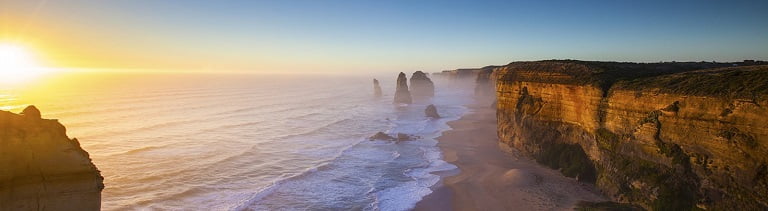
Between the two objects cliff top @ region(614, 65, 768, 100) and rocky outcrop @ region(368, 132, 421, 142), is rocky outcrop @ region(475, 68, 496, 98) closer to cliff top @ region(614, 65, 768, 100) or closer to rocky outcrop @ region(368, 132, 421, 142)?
rocky outcrop @ region(368, 132, 421, 142)

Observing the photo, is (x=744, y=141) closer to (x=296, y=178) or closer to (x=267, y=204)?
(x=267, y=204)

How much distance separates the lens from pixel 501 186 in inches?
1079

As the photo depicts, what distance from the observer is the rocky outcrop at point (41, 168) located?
33.2 ft

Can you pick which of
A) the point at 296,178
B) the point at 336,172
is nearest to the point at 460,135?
the point at 336,172

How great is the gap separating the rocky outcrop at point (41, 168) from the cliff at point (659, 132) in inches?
943

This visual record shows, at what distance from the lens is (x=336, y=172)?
32.8 meters

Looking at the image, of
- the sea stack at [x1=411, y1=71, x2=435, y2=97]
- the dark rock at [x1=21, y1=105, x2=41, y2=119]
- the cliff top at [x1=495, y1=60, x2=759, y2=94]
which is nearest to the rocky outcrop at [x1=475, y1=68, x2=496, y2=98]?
the sea stack at [x1=411, y1=71, x2=435, y2=97]

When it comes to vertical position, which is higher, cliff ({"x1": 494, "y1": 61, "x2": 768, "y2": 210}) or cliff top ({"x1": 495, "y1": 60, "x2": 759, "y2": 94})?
cliff top ({"x1": 495, "y1": 60, "x2": 759, "y2": 94})

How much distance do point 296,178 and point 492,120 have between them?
36.6 metres

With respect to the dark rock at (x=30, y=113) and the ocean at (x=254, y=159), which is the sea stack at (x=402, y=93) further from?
the dark rock at (x=30, y=113)

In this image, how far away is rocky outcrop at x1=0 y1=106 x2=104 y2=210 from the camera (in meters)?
10.1

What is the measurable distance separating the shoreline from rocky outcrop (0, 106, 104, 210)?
1745 centimetres

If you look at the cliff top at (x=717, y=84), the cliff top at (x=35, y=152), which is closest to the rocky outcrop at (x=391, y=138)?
the cliff top at (x=717, y=84)

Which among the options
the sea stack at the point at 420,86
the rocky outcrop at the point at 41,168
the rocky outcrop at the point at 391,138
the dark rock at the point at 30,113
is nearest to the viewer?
the rocky outcrop at the point at 41,168
